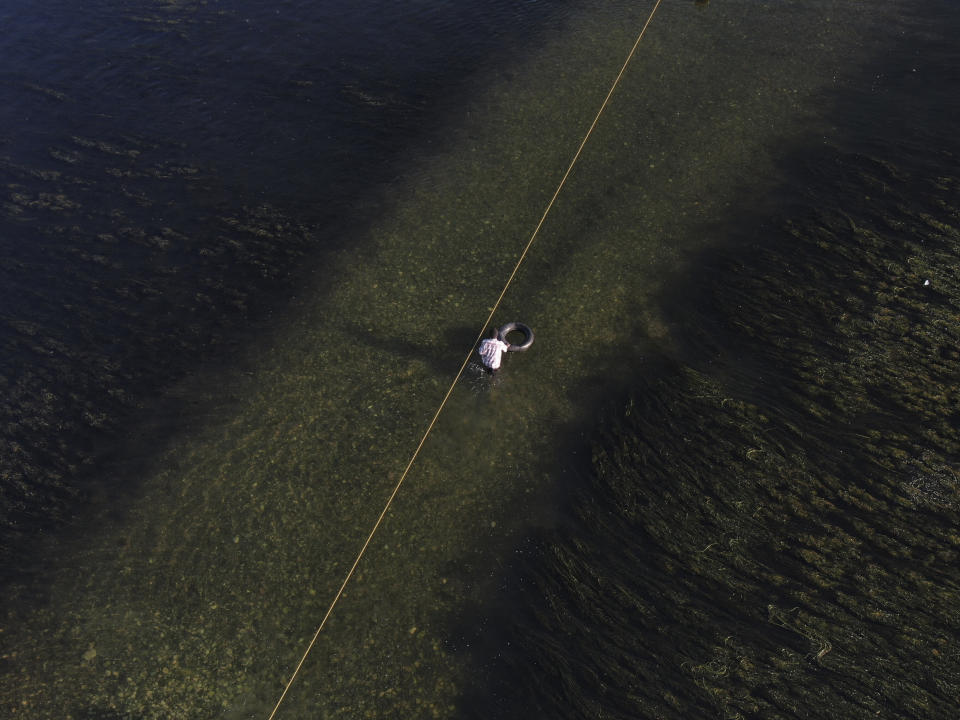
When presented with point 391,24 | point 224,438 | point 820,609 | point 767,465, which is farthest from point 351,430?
point 391,24

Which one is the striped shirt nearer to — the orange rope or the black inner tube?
the black inner tube

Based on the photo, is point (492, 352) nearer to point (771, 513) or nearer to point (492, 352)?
point (492, 352)

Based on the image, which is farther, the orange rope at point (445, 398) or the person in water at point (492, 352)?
the person in water at point (492, 352)

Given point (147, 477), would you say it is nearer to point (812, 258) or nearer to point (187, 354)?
point (187, 354)

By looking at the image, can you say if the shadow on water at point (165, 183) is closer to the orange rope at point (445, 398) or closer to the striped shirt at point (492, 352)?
the orange rope at point (445, 398)

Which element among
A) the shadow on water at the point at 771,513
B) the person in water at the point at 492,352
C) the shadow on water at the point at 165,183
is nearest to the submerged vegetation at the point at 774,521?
the shadow on water at the point at 771,513

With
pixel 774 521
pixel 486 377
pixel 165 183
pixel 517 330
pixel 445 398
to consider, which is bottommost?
pixel 445 398

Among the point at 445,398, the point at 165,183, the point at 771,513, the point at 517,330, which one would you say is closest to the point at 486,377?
the point at 445,398
